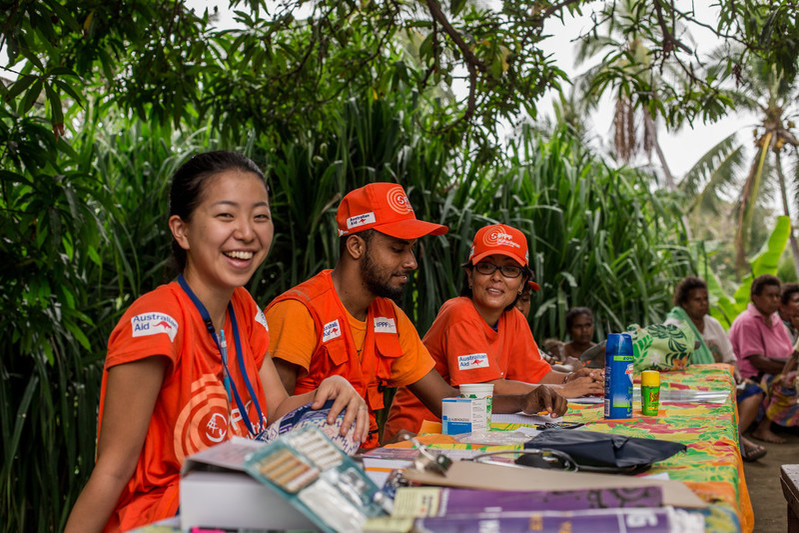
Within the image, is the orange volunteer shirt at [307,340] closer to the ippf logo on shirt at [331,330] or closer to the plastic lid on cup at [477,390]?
the ippf logo on shirt at [331,330]

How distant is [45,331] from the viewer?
3.62 meters

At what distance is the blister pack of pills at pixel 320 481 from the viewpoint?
1194 millimetres

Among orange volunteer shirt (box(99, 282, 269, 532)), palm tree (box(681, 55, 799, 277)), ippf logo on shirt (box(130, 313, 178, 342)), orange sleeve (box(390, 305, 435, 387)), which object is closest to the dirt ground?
orange sleeve (box(390, 305, 435, 387))

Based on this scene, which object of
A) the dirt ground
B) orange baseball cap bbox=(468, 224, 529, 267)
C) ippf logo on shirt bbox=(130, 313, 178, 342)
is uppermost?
orange baseball cap bbox=(468, 224, 529, 267)

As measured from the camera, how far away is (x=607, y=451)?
1.75 meters

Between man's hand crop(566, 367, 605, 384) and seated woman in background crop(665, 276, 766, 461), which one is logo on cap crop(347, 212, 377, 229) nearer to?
man's hand crop(566, 367, 605, 384)

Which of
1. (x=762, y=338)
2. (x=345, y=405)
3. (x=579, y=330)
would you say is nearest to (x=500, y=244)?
(x=345, y=405)

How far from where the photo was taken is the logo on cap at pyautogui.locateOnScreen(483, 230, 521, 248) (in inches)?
144

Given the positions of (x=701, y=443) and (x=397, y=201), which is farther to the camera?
(x=397, y=201)

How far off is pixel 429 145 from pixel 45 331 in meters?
3.27

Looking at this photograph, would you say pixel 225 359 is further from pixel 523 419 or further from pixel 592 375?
pixel 592 375

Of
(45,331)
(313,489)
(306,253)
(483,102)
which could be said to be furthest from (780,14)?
(45,331)

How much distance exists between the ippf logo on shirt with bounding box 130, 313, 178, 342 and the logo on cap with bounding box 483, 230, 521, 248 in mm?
2059

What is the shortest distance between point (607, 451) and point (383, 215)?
152cm
